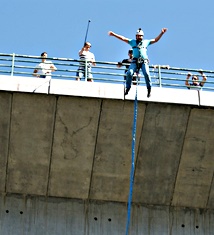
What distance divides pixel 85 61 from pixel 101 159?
2.14 m


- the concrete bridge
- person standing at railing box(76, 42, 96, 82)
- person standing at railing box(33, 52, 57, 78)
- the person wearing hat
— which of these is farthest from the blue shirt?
person standing at railing box(33, 52, 57, 78)

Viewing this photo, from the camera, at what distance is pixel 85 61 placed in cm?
1923

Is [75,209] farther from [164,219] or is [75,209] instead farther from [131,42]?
[131,42]

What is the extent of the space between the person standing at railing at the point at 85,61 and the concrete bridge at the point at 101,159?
94cm

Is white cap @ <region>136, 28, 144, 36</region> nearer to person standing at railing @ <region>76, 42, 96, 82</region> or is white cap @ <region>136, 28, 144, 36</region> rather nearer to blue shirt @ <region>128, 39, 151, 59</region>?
blue shirt @ <region>128, 39, 151, 59</region>

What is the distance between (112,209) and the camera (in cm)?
1941

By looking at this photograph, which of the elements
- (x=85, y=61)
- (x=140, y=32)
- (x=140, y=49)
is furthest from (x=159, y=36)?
(x=85, y=61)

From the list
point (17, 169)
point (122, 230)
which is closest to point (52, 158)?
point (17, 169)

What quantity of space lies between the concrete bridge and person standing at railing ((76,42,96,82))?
938 millimetres

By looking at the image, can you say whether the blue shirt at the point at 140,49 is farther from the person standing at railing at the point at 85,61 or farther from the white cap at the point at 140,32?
the person standing at railing at the point at 85,61

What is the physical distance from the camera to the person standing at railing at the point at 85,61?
19.1 meters

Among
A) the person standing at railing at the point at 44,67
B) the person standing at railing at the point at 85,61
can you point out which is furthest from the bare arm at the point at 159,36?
the person standing at railing at the point at 44,67

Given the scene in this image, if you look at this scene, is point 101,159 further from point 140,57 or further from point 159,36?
point 159,36

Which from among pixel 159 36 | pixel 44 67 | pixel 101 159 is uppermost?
pixel 159 36
